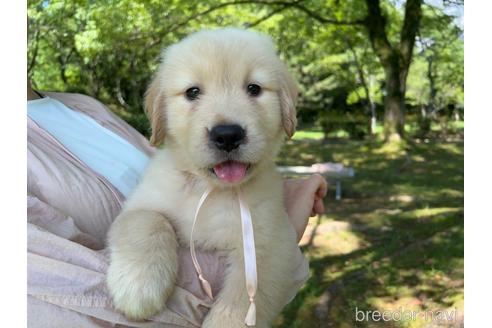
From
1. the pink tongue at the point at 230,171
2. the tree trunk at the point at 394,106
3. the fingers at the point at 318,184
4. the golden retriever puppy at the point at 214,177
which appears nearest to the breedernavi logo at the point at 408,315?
the fingers at the point at 318,184

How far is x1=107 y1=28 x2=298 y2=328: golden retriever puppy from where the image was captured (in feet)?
5.82

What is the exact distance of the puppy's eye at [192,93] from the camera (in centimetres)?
199

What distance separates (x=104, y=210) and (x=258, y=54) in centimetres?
92

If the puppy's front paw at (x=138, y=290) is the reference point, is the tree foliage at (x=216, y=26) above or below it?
above

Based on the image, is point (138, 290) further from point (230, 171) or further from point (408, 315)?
point (408, 315)

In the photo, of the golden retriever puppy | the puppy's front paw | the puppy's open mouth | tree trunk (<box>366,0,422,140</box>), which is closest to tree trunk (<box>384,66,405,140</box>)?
tree trunk (<box>366,0,422,140</box>)

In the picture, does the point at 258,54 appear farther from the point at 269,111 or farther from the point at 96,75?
the point at 96,75

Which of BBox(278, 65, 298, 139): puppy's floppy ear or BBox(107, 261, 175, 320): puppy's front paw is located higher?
BBox(278, 65, 298, 139): puppy's floppy ear

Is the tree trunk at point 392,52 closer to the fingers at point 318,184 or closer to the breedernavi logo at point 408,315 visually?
the breedernavi logo at point 408,315

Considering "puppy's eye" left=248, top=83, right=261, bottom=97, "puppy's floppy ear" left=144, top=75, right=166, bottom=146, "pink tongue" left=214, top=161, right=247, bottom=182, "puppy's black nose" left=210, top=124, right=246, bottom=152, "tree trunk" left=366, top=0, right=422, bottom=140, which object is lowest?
"pink tongue" left=214, top=161, right=247, bottom=182

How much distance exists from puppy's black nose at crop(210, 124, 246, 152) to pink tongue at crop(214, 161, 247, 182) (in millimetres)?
99

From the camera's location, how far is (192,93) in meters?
2.01

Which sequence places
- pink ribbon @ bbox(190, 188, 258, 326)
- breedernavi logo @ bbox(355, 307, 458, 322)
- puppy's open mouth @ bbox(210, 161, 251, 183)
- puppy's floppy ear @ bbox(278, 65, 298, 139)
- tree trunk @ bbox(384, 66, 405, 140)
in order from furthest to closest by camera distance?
tree trunk @ bbox(384, 66, 405, 140)
breedernavi logo @ bbox(355, 307, 458, 322)
puppy's floppy ear @ bbox(278, 65, 298, 139)
puppy's open mouth @ bbox(210, 161, 251, 183)
pink ribbon @ bbox(190, 188, 258, 326)

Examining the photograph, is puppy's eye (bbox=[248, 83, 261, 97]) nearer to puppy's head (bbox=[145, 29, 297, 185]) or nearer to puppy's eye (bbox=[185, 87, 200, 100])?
puppy's head (bbox=[145, 29, 297, 185])
